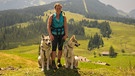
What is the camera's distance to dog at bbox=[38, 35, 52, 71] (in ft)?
52.1

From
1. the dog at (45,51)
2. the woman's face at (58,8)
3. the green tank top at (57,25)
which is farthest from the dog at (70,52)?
the woman's face at (58,8)

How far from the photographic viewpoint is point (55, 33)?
16.6 m

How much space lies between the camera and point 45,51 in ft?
54.4

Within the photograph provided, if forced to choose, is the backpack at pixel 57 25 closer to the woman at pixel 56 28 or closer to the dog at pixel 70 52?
the woman at pixel 56 28

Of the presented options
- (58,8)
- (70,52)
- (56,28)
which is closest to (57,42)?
(56,28)

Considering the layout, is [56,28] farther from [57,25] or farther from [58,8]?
[58,8]

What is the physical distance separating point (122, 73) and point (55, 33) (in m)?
7.10

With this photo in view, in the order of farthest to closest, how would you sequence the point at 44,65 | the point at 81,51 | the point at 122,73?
the point at 81,51 → the point at 122,73 → the point at 44,65

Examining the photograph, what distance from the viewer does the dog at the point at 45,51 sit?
15891mm

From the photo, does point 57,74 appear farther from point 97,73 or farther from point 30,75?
point 97,73

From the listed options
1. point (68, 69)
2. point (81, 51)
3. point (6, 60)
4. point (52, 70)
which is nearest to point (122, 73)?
point (68, 69)

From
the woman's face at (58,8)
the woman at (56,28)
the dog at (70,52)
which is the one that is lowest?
the dog at (70,52)

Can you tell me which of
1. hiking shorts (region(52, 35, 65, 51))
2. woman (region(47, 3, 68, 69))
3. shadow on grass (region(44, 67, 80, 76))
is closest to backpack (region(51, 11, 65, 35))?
woman (region(47, 3, 68, 69))

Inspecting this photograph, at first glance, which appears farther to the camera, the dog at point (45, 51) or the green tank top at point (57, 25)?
the green tank top at point (57, 25)
